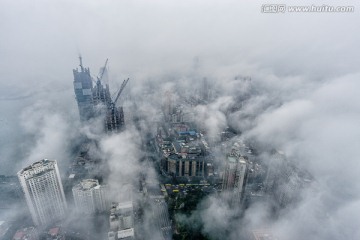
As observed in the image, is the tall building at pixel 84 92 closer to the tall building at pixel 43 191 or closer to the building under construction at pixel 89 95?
the building under construction at pixel 89 95

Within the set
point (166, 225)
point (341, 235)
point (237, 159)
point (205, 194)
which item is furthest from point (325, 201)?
point (166, 225)

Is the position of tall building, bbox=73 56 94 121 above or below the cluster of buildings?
above

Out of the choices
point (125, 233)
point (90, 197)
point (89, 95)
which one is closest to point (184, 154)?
point (90, 197)

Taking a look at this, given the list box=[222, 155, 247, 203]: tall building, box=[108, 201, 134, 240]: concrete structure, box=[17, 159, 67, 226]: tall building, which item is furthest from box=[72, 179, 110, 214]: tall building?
box=[222, 155, 247, 203]: tall building

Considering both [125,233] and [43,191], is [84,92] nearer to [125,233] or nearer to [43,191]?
[43,191]

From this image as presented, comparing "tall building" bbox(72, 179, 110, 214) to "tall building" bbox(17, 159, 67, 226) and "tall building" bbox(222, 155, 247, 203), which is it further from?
"tall building" bbox(222, 155, 247, 203)

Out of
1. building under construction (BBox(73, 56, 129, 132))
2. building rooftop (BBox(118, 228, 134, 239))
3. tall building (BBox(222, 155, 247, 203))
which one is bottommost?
building rooftop (BBox(118, 228, 134, 239))
